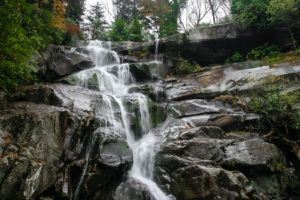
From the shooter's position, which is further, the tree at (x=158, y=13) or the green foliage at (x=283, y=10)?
the tree at (x=158, y=13)

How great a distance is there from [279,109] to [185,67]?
6653 millimetres

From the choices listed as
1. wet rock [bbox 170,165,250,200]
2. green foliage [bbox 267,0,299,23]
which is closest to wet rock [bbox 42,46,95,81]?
wet rock [bbox 170,165,250,200]

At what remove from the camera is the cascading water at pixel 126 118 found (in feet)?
30.3

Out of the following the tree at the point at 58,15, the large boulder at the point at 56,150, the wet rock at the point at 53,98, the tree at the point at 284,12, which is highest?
the tree at the point at 58,15

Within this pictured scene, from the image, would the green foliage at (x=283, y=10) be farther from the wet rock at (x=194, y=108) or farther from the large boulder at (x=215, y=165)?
the large boulder at (x=215, y=165)

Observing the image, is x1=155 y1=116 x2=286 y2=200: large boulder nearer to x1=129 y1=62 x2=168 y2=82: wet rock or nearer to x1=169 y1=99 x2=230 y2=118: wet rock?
x1=169 y1=99 x2=230 y2=118: wet rock

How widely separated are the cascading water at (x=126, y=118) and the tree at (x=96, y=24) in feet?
28.9

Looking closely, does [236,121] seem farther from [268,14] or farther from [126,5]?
[126,5]

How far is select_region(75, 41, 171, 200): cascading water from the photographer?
30.3ft

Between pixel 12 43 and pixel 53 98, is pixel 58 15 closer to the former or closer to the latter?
pixel 53 98

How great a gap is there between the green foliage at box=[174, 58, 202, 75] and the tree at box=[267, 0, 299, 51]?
4.36 metres

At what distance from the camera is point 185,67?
1717 cm

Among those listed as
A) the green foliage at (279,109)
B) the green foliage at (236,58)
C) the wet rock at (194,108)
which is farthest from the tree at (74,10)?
the green foliage at (279,109)

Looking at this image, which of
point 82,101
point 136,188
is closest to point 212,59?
point 82,101
